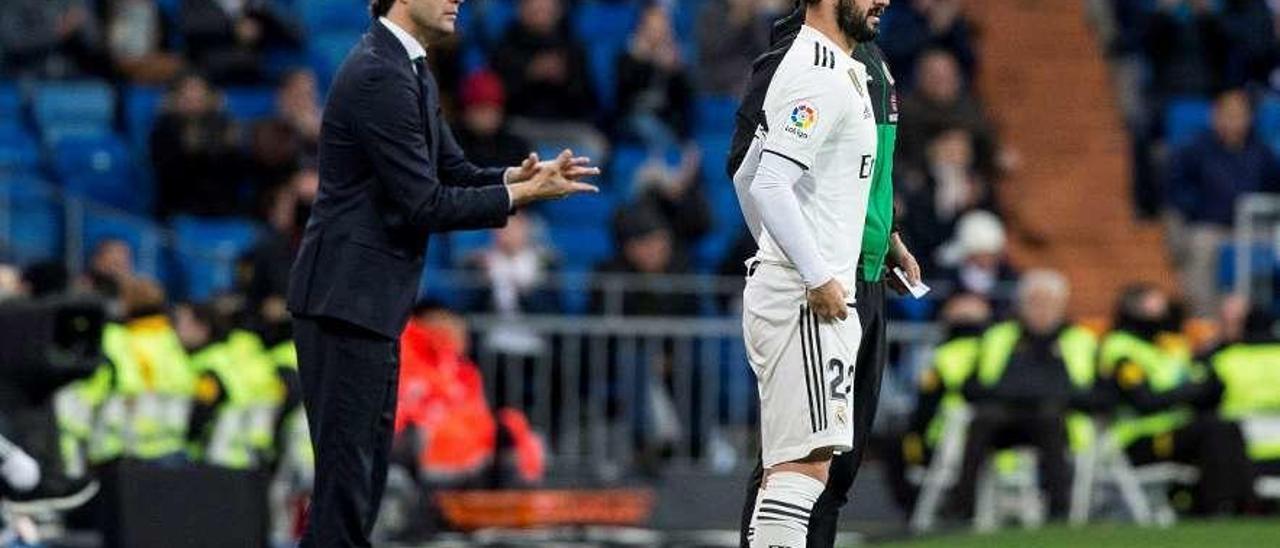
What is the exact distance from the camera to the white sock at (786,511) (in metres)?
8.78

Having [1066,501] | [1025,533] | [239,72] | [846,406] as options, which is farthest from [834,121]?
[239,72]

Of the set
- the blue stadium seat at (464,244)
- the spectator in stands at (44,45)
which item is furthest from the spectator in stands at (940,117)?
the spectator in stands at (44,45)

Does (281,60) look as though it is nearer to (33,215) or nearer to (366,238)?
(33,215)

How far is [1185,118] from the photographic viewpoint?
23.2 metres

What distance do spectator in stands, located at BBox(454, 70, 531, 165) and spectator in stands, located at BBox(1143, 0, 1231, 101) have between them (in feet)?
19.6

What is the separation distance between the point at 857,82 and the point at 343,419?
1.84m

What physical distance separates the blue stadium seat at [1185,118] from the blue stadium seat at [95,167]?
815cm

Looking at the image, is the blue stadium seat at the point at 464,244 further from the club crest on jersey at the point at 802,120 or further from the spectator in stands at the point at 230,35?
the club crest on jersey at the point at 802,120

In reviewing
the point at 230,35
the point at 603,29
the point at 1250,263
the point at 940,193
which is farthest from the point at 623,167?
the point at 1250,263

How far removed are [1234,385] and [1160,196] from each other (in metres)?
4.79

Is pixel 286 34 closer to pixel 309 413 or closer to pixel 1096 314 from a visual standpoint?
pixel 1096 314

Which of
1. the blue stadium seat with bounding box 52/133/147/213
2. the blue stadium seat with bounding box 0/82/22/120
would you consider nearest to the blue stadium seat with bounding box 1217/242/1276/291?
the blue stadium seat with bounding box 52/133/147/213

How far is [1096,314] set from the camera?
22172mm

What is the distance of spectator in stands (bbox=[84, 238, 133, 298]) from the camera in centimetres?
1683
